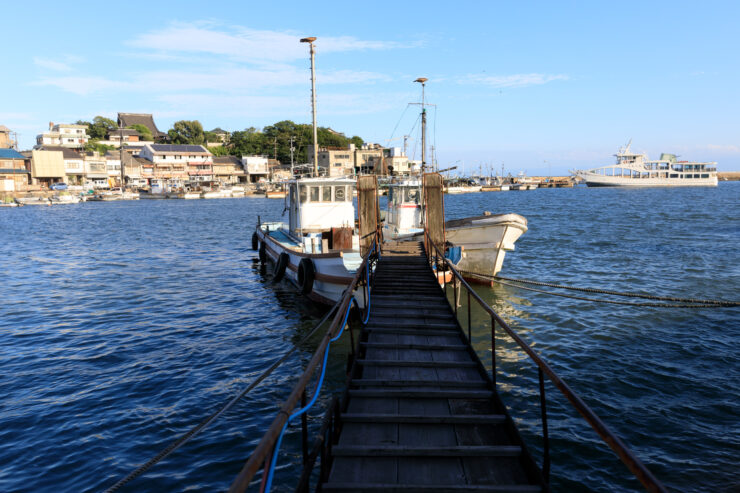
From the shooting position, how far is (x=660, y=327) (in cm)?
1377

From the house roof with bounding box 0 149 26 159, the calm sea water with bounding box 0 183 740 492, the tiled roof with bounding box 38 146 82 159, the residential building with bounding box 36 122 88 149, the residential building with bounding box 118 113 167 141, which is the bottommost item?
the calm sea water with bounding box 0 183 740 492

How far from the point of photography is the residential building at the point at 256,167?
116 meters

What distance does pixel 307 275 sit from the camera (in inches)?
629

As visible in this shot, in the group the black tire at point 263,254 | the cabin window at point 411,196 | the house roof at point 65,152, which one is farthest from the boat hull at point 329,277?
the house roof at point 65,152

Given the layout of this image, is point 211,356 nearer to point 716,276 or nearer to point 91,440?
point 91,440

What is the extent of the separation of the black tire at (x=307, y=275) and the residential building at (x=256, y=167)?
10487cm

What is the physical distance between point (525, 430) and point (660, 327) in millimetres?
8344

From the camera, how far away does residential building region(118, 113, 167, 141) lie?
13125cm

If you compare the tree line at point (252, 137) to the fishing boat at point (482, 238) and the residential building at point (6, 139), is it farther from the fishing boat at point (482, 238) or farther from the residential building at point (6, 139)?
the fishing boat at point (482, 238)

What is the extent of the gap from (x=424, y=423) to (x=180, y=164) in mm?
118513

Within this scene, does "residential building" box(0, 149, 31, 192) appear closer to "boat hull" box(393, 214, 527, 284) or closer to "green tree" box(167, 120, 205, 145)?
"green tree" box(167, 120, 205, 145)

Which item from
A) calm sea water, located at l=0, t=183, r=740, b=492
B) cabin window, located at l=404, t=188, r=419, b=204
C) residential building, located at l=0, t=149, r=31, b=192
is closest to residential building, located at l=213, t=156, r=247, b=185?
residential building, located at l=0, t=149, r=31, b=192

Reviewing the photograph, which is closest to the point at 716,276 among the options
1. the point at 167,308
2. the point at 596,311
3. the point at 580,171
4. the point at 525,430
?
the point at 596,311

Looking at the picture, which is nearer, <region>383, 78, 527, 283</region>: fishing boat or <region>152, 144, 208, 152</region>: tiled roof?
<region>383, 78, 527, 283</region>: fishing boat
